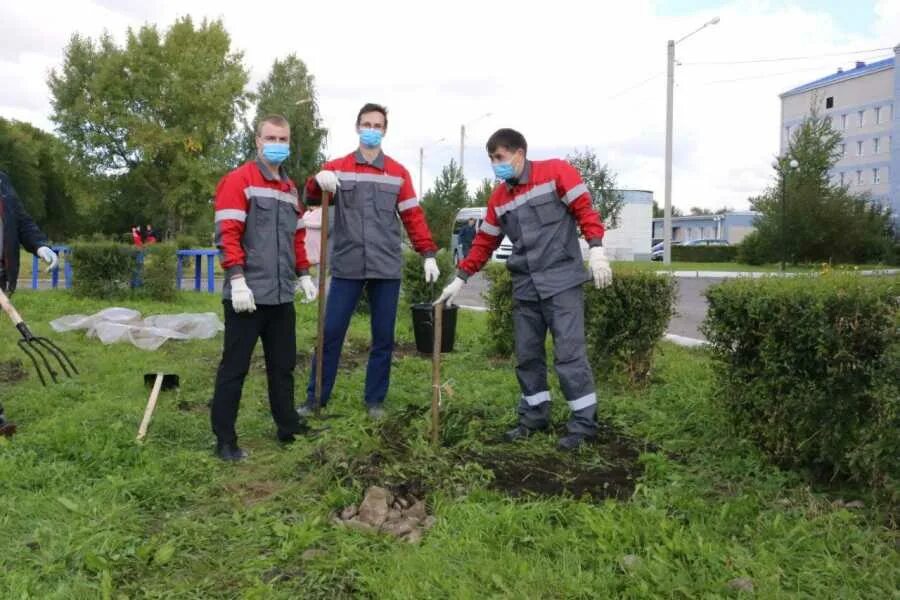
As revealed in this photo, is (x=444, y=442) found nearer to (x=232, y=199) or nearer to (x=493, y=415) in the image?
(x=493, y=415)

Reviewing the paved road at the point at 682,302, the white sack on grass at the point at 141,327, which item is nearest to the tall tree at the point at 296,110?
the paved road at the point at 682,302

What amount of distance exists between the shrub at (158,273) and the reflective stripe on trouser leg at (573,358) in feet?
29.9

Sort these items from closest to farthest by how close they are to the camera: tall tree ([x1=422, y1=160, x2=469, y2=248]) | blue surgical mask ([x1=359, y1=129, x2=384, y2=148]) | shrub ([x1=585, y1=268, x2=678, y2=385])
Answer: blue surgical mask ([x1=359, y1=129, x2=384, y2=148]), shrub ([x1=585, y1=268, x2=678, y2=385]), tall tree ([x1=422, y1=160, x2=469, y2=248])

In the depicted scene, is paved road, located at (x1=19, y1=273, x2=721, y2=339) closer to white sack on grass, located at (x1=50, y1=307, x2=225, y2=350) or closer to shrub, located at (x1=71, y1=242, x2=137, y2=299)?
white sack on grass, located at (x1=50, y1=307, x2=225, y2=350)

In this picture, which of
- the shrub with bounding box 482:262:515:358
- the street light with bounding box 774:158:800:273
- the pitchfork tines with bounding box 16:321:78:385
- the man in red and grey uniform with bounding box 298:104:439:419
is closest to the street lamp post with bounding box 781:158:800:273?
the street light with bounding box 774:158:800:273

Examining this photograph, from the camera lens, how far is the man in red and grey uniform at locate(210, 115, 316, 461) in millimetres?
4047

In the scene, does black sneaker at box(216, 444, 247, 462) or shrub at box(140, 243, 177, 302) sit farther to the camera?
shrub at box(140, 243, 177, 302)

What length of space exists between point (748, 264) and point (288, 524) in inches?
1382

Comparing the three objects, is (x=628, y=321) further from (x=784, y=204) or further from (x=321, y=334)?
(x=784, y=204)

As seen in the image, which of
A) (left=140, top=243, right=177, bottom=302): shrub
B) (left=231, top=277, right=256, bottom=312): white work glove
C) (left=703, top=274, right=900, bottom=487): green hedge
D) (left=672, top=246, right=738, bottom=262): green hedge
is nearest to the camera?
(left=703, top=274, right=900, bottom=487): green hedge

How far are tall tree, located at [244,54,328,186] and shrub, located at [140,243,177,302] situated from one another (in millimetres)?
16018

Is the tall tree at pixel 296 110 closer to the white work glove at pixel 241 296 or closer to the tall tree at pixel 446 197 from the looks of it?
the tall tree at pixel 446 197

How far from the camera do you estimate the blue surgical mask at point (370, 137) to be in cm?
477

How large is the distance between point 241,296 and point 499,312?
3.60m
